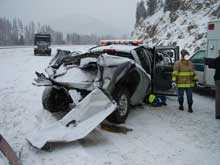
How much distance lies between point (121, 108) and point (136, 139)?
1.17 metres

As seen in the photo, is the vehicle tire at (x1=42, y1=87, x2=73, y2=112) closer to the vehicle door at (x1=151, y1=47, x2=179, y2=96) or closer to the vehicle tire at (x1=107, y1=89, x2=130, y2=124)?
the vehicle tire at (x1=107, y1=89, x2=130, y2=124)

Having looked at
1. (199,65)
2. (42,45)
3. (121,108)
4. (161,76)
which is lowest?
(121,108)

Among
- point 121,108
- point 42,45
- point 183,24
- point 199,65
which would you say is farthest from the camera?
point 42,45

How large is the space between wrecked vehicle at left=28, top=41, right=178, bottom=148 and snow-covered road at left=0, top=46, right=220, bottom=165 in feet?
1.03

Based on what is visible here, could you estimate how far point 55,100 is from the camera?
28.4ft

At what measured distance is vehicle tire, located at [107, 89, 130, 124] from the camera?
758 cm

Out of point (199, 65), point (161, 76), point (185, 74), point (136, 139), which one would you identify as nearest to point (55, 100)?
point (136, 139)

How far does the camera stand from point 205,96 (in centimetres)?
1201

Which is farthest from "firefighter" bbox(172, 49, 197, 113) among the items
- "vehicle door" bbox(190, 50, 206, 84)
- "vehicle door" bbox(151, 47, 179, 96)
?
"vehicle door" bbox(190, 50, 206, 84)

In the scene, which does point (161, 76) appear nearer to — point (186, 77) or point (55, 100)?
point (186, 77)

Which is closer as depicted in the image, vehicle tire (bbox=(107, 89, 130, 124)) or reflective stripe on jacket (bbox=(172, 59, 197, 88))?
vehicle tire (bbox=(107, 89, 130, 124))

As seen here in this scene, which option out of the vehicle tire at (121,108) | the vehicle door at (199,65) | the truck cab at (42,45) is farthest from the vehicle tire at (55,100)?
the truck cab at (42,45)

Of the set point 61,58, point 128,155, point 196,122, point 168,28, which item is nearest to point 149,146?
point 128,155

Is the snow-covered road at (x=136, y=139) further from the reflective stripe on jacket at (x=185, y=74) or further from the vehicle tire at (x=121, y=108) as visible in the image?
the reflective stripe on jacket at (x=185, y=74)
